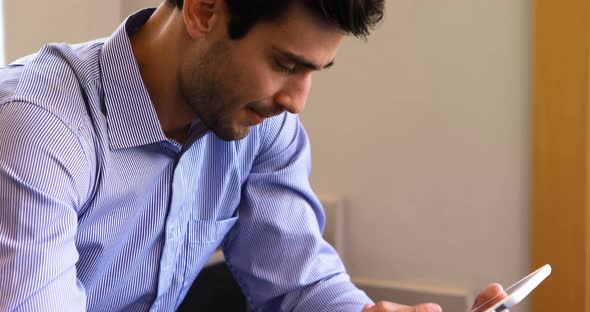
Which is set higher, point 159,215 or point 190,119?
point 190,119

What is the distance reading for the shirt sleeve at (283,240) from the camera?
1201 millimetres

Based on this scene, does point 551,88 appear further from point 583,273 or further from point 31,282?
point 31,282

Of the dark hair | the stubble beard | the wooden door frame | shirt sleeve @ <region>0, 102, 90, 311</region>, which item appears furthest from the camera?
the wooden door frame

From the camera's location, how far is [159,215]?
1.12 metres

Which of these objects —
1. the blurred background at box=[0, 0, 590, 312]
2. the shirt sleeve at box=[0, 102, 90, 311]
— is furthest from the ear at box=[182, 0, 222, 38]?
the blurred background at box=[0, 0, 590, 312]

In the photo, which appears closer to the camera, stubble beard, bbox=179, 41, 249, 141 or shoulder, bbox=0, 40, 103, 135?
shoulder, bbox=0, 40, 103, 135

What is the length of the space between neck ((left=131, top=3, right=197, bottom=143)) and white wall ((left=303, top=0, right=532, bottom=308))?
2.04ft

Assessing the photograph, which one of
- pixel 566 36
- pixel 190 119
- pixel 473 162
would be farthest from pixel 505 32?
pixel 190 119

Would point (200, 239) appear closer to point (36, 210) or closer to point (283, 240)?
point (283, 240)

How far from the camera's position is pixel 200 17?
1053mm

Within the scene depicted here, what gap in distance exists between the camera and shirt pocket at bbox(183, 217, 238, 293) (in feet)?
3.95

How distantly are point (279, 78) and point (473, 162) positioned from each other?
2.12 feet

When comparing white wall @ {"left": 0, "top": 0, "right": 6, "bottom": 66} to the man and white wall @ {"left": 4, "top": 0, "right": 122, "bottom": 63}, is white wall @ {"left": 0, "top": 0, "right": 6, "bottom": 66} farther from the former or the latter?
the man

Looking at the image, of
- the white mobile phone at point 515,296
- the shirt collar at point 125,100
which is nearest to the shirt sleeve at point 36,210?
the shirt collar at point 125,100
